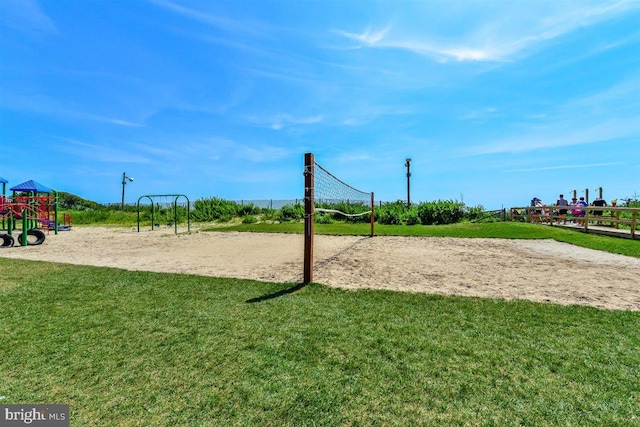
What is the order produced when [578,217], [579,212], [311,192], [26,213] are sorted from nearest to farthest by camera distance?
[311,192] < [26,213] < [578,217] < [579,212]

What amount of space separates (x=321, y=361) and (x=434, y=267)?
424 centimetres

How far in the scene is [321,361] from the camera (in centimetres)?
229

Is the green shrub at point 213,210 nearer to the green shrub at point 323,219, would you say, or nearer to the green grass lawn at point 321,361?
the green shrub at point 323,219

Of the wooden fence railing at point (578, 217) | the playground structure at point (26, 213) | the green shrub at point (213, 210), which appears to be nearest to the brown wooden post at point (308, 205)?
the playground structure at point (26, 213)

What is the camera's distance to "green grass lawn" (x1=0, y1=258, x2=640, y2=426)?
5.76 feet

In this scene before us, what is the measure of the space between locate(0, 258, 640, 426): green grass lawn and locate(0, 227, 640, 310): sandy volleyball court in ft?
2.68

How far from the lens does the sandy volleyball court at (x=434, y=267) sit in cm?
430

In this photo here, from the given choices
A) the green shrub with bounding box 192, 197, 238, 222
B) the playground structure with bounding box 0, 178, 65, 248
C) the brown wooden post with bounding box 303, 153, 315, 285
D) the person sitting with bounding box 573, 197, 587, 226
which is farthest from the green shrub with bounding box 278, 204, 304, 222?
the brown wooden post with bounding box 303, 153, 315, 285

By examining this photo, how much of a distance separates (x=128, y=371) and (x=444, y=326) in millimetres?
2662

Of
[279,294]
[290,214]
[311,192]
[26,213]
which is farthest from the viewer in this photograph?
[290,214]

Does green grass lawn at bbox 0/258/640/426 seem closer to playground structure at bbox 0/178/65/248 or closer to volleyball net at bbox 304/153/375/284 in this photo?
volleyball net at bbox 304/153/375/284

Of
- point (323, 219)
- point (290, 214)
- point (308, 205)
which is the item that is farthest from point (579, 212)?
point (308, 205)

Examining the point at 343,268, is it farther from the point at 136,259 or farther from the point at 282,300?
the point at 136,259

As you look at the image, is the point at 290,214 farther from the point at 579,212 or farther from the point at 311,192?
the point at 579,212
